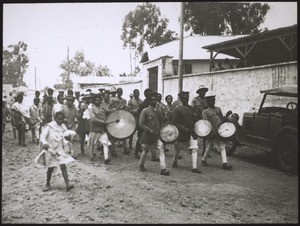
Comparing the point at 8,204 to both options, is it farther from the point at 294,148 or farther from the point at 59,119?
the point at 294,148

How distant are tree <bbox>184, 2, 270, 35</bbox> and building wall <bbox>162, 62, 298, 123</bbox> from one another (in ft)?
61.5

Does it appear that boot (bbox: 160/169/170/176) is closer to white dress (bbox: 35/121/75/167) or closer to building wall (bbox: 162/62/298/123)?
white dress (bbox: 35/121/75/167)

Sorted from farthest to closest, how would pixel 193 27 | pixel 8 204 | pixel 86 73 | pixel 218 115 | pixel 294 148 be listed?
pixel 86 73 < pixel 193 27 < pixel 218 115 < pixel 294 148 < pixel 8 204

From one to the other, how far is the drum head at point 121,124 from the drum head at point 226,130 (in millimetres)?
1941

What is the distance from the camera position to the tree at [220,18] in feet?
103

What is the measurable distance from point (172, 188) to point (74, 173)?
2360mm

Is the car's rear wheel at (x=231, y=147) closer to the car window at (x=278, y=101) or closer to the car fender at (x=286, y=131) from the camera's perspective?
the car fender at (x=286, y=131)

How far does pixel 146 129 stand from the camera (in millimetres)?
7191

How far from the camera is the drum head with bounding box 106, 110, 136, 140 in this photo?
784 centimetres

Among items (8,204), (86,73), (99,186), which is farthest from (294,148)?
(86,73)

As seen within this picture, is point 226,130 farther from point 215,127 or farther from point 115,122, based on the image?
point 115,122

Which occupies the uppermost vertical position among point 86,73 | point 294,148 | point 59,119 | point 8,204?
point 86,73

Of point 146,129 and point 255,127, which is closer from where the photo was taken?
point 146,129

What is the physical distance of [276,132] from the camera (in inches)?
299
